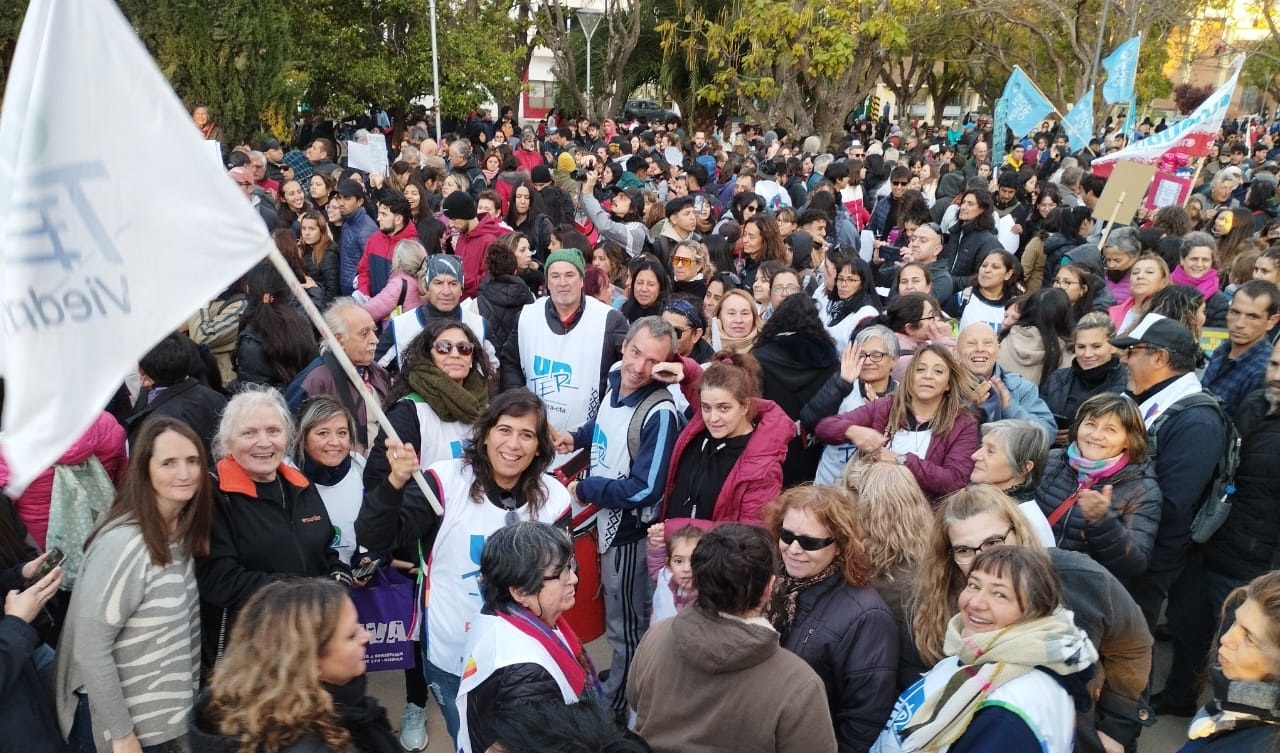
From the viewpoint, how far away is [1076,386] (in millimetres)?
4867

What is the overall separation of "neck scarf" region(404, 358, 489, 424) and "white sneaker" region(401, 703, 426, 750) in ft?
4.30

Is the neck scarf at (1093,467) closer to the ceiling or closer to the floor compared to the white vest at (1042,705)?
closer to the ceiling

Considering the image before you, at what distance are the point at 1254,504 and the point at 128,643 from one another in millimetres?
4389

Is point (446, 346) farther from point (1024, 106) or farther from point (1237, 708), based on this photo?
point (1024, 106)

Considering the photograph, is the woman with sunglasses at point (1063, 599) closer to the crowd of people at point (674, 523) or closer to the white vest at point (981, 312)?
the crowd of people at point (674, 523)

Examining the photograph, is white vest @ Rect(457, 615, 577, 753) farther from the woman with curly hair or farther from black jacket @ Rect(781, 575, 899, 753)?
black jacket @ Rect(781, 575, 899, 753)

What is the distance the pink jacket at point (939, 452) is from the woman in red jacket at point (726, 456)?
0.53 m

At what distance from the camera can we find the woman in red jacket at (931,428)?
152 inches

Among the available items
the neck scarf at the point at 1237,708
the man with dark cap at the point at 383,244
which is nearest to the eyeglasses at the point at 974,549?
the neck scarf at the point at 1237,708

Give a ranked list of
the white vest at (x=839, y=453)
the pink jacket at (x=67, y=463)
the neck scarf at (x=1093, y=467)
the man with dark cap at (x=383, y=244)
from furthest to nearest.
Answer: the man with dark cap at (x=383, y=244)
the white vest at (x=839, y=453)
the neck scarf at (x=1093, y=467)
the pink jacket at (x=67, y=463)

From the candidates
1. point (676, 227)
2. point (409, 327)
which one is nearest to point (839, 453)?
point (409, 327)

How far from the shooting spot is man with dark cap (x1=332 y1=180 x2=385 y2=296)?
7562 millimetres

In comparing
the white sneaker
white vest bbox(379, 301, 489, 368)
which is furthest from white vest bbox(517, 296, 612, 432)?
the white sneaker

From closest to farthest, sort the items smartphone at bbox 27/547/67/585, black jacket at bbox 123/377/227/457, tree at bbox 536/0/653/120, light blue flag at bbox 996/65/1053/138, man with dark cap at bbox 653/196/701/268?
smartphone at bbox 27/547/67/585, black jacket at bbox 123/377/227/457, man with dark cap at bbox 653/196/701/268, light blue flag at bbox 996/65/1053/138, tree at bbox 536/0/653/120
